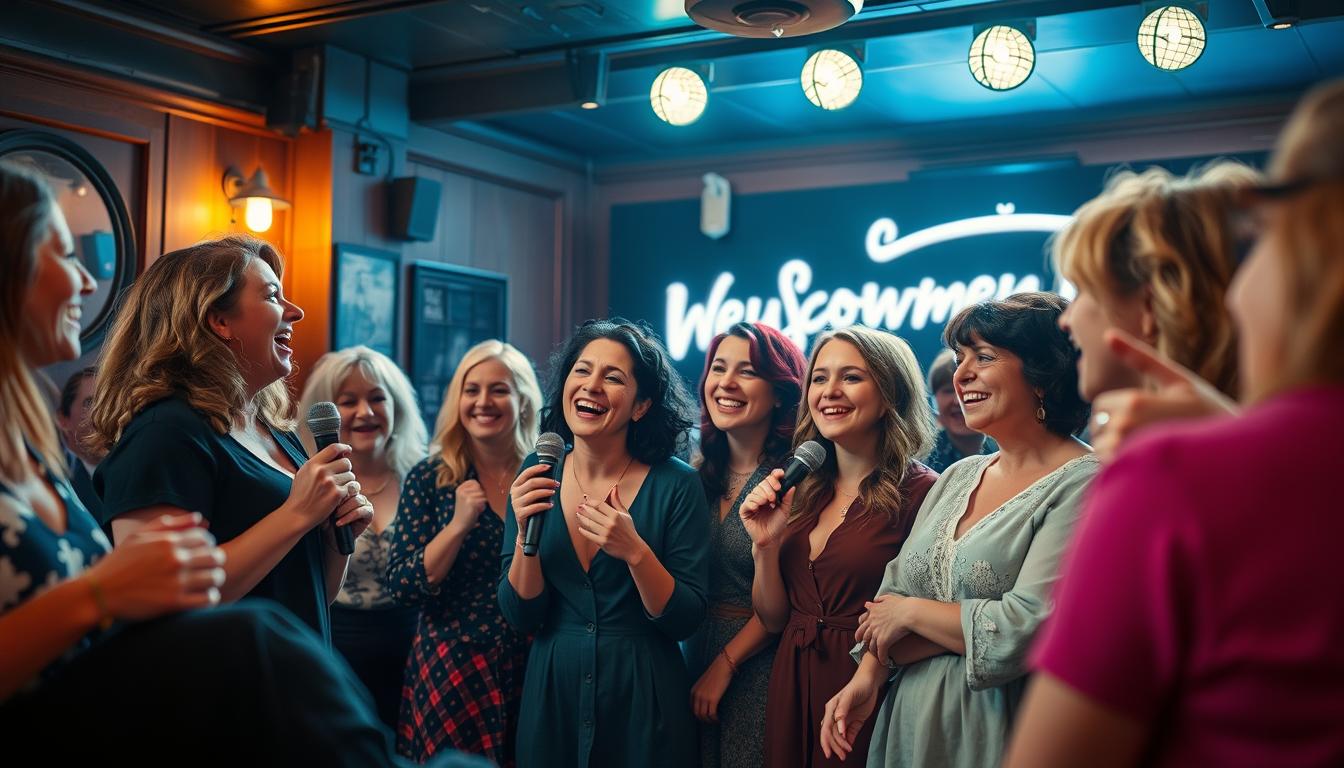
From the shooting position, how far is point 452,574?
319 centimetres

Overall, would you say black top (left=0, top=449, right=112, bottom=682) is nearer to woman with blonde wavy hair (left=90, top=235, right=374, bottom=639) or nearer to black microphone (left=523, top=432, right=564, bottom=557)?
woman with blonde wavy hair (left=90, top=235, right=374, bottom=639)

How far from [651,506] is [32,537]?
5.58 ft

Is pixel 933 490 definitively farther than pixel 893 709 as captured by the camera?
Yes

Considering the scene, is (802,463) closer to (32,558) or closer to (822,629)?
(822,629)

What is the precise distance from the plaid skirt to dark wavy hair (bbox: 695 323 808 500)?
72 cm

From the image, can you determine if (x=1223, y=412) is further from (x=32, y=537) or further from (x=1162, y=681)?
(x=32, y=537)

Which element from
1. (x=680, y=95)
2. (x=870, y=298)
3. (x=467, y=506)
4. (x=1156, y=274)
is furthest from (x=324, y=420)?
(x=870, y=298)

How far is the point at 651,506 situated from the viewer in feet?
9.39

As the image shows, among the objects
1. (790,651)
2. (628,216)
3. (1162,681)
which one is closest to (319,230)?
(628,216)

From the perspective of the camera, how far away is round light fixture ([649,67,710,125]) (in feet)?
16.2

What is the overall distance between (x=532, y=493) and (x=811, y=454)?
0.68 metres

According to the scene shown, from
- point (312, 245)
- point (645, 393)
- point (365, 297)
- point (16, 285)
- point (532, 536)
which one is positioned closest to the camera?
point (16, 285)

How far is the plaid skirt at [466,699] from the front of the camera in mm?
3049

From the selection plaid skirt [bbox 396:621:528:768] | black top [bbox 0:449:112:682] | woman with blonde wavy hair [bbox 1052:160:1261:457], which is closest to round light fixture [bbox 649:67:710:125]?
plaid skirt [bbox 396:621:528:768]
